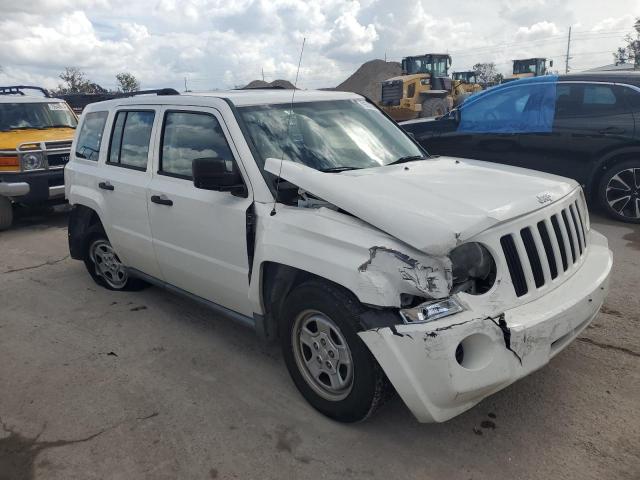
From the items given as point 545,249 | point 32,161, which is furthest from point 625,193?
point 32,161

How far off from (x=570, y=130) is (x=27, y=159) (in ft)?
25.4

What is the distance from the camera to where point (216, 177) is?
10.5 feet

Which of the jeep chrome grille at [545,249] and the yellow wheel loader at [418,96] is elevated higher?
the yellow wheel loader at [418,96]

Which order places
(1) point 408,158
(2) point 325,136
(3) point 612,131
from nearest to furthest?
1. (2) point 325,136
2. (1) point 408,158
3. (3) point 612,131

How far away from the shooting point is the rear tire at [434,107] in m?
20.9

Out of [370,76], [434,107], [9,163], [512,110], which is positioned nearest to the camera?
[512,110]

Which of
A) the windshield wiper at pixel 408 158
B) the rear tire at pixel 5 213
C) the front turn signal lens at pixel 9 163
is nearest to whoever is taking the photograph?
the windshield wiper at pixel 408 158

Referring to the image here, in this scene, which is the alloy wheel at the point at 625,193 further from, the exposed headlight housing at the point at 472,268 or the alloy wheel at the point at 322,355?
the alloy wheel at the point at 322,355

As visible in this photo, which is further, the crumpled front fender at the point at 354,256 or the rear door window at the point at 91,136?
the rear door window at the point at 91,136

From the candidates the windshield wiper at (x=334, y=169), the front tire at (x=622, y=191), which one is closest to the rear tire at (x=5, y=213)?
the windshield wiper at (x=334, y=169)

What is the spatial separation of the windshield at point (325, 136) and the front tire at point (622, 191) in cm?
375

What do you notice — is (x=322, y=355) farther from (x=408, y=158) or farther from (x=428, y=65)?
(x=428, y=65)

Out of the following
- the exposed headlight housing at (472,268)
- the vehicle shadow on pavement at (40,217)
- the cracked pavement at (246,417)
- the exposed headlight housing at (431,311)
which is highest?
the exposed headlight housing at (472,268)

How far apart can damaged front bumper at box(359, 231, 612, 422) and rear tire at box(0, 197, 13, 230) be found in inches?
298
